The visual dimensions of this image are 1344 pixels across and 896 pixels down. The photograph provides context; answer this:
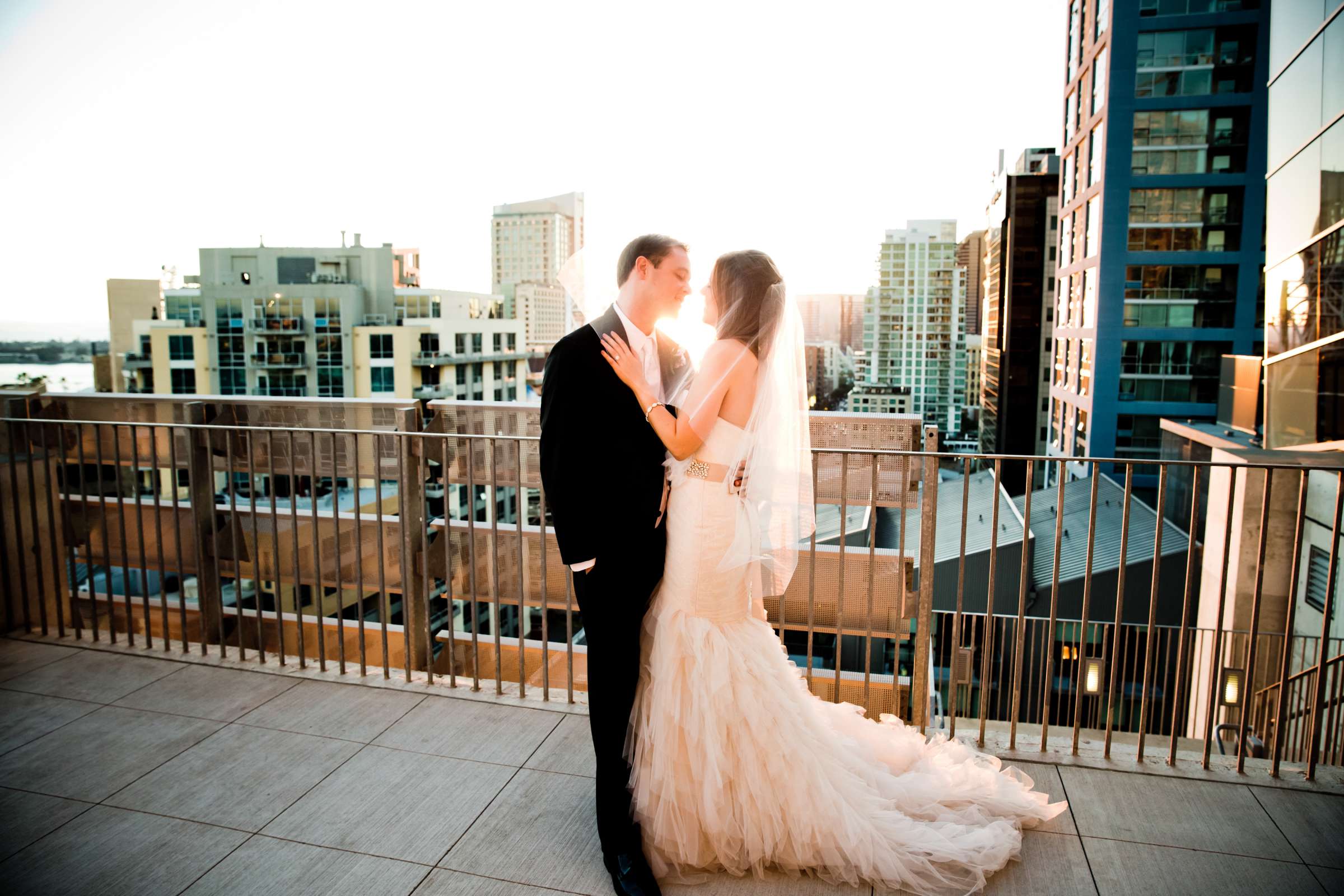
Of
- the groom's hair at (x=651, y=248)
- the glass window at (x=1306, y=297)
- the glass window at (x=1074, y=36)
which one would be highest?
the glass window at (x=1074, y=36)

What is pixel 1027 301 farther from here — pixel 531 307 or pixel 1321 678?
pixel 1321 678

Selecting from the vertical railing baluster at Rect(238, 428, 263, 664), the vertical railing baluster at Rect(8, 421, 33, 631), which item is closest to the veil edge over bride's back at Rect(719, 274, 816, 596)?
the vertical railing baluster at Rect(238, 428, 263, 664)

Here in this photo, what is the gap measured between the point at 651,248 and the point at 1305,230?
29.8 ft

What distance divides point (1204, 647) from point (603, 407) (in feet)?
28.5

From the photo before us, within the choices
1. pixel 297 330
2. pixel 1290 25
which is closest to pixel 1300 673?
pixel 1290 25

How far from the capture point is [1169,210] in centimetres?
3141

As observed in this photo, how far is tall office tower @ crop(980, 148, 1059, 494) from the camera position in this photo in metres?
51.7

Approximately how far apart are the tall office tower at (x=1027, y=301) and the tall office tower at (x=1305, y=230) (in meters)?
43.5

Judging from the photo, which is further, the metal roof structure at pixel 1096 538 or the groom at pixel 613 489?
the metal roof structure at pixel 1096 538

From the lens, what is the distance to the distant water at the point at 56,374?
4512mm

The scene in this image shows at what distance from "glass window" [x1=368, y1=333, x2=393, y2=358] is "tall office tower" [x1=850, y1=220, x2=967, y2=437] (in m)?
31.2

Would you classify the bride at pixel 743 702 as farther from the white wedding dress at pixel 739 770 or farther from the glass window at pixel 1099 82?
the glass window at pixel 1099 82

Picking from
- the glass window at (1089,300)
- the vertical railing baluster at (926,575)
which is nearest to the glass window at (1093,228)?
the glass window at (1089,300)

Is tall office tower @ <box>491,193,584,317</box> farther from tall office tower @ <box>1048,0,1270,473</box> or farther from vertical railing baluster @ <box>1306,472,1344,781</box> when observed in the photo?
vertical railing baluster @ <box>1306,472,1344,781</box>
